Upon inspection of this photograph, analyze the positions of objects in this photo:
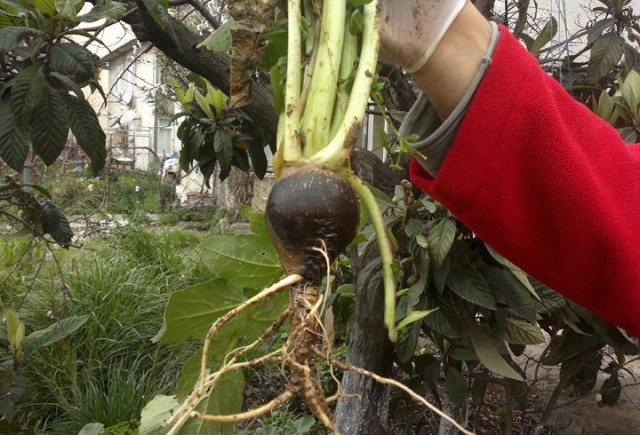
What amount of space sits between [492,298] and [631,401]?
2190mm

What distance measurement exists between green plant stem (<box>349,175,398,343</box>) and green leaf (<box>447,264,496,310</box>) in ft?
2.73

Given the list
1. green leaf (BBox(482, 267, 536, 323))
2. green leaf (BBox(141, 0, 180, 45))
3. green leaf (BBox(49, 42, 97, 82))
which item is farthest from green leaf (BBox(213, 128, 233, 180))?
green leaf (BBox(482, 267, 536, 323))

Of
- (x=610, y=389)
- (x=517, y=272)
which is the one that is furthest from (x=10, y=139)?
(x=610, y=389)

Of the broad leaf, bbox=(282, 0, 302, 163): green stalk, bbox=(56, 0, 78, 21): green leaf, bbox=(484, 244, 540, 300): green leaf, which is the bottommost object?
the broad leaf

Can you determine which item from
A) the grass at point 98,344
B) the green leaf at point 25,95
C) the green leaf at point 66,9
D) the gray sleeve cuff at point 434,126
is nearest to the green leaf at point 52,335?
the grass at point 98,344

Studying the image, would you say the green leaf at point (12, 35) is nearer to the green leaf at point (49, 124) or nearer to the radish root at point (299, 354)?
the green leaf at point (49, 124)

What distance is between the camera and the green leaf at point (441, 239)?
154 centimetres

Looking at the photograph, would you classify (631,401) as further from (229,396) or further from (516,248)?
(229,396)

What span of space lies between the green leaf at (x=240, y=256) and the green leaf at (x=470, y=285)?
74 centimetres

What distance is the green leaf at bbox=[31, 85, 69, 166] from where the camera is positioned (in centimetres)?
159

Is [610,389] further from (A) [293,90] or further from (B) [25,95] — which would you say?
(B) [25,95]

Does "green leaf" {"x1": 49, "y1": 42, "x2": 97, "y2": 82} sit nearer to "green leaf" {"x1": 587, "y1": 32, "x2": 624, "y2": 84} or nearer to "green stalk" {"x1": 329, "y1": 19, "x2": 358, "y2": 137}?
"green stalk" {"x1": 329, "y1": 19, "x2": 358, "y2": 137}

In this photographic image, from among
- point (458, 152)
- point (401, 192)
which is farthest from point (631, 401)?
point (458, 152)

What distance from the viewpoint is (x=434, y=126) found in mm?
1219
